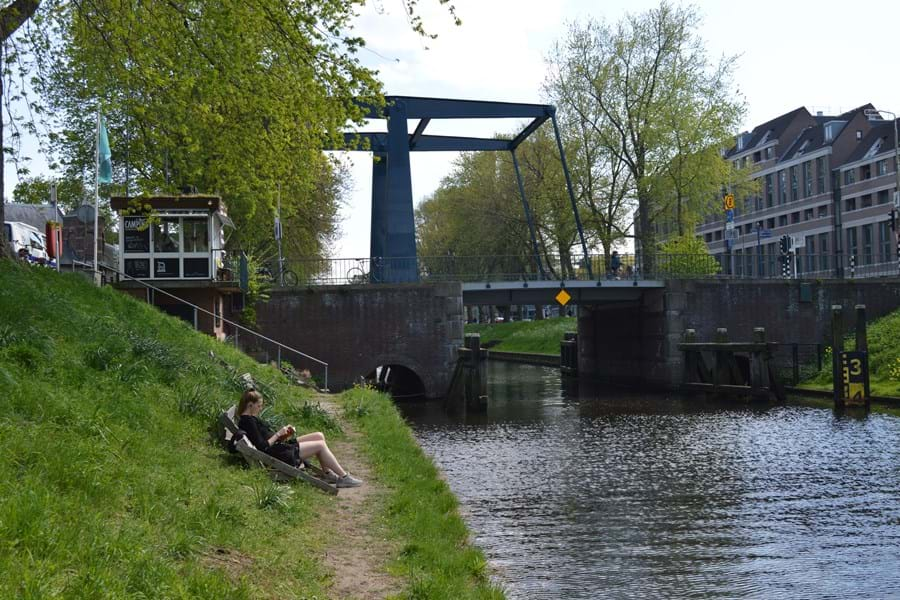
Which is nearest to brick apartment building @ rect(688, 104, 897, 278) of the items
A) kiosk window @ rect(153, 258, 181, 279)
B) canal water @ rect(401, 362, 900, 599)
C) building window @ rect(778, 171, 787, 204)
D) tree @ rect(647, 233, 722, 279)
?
building window @ rect(778, 171, 787, 204)

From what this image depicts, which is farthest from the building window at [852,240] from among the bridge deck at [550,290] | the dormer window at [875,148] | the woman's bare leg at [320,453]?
the woman's bare leg at [320,453]

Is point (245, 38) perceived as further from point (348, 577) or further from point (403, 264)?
point (403, 264)

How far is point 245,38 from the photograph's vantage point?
12484 millimetres

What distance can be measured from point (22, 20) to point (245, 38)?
2802mm

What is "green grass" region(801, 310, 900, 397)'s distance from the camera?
25.7m

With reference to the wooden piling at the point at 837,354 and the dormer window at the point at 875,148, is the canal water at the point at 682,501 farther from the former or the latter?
the dormer window at the point at 875,148

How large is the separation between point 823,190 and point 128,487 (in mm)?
69357

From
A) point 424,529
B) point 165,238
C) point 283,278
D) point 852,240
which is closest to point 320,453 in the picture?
point 424,529

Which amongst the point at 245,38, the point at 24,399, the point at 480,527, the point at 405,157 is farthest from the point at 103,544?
the point at 405,157

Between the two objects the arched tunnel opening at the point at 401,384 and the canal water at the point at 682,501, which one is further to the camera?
the arched tunnel opening at the point at 401,384

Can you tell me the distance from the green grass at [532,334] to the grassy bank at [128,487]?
1589 inches

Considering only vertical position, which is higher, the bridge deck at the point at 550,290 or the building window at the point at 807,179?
the building window at the point at 807,179

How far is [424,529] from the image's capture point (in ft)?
27.9

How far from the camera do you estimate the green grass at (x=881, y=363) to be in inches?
1013
